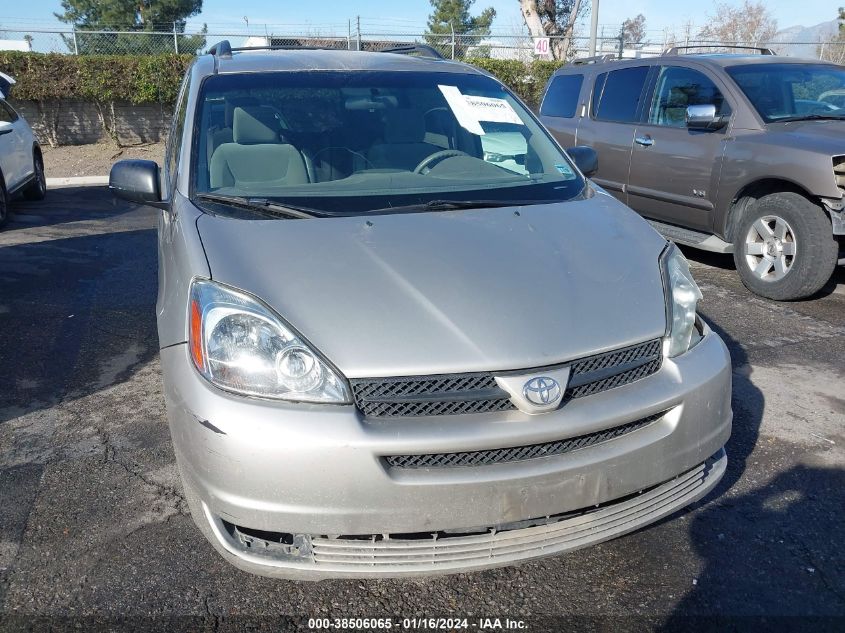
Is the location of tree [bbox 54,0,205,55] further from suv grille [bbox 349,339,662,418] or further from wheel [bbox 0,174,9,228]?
suv grille [bbox 349,339,662,418]

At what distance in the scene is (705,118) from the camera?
589 centimetres

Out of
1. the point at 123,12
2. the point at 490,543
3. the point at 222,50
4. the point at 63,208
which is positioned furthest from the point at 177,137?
the point at 123,12

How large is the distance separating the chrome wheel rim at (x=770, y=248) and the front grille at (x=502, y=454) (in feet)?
13.0

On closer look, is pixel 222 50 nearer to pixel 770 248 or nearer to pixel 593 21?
pixel 770 248

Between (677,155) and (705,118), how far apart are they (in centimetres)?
50

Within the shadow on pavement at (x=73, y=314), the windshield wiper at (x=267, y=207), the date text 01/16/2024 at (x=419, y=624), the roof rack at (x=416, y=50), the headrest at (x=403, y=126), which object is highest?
the roof rack at (x=416, y=50)

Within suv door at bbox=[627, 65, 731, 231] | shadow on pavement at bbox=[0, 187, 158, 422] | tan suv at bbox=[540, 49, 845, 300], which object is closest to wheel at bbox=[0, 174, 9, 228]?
shadow on pavement at bbox=[0, 187, 158, 422]

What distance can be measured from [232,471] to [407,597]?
0.82 metres

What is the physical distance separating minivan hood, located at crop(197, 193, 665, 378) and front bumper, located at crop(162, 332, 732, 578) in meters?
0.19

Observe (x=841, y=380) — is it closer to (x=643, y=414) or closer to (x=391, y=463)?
(x=643, y=414)

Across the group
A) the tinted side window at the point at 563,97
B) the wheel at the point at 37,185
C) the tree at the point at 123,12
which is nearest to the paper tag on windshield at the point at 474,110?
the tinted side window at the point at 563,97

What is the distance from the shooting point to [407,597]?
2447 mm

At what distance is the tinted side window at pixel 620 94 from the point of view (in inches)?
276

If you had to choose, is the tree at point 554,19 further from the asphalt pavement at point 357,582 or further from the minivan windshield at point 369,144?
the asphalt pavement at point 357,582
